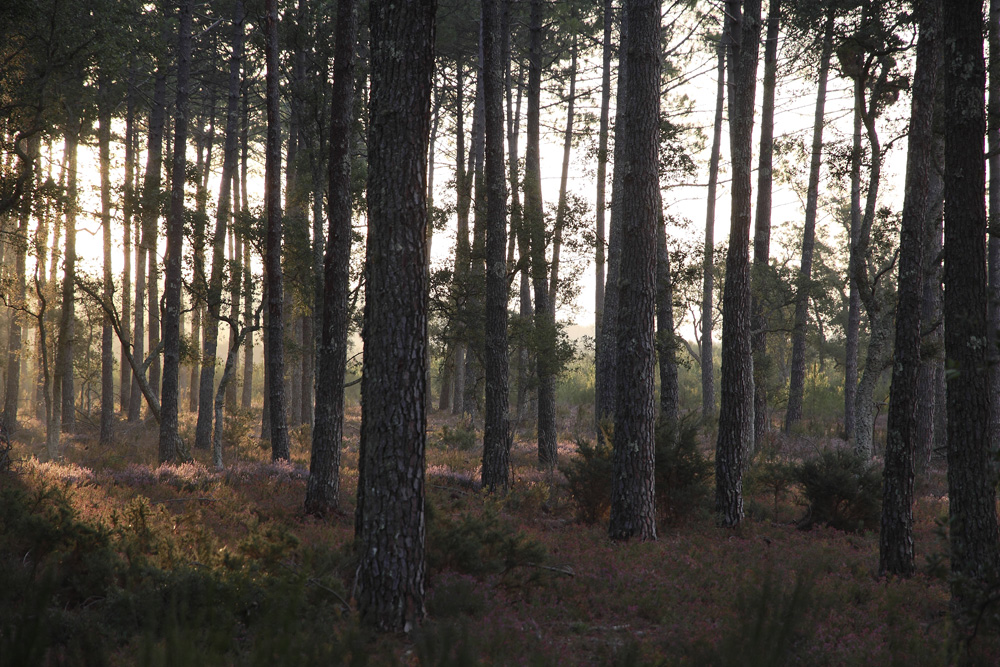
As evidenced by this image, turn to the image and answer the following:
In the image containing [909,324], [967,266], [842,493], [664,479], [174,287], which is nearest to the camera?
[967,266]

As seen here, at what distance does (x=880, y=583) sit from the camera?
23.4ft

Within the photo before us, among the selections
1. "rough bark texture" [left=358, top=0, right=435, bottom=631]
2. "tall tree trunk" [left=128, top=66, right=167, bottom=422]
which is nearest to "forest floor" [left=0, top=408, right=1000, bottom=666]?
"rough bark texture" [left=358, top=0, right=435, bottom=631]

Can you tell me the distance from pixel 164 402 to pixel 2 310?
79.1 feet

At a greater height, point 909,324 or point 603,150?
point 603,150

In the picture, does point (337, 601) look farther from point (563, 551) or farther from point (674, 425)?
point (674, 425)

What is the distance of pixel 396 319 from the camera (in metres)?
5.21

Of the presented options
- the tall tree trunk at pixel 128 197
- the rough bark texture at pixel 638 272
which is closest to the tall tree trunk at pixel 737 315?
the rough bark texture at pixel 638 272

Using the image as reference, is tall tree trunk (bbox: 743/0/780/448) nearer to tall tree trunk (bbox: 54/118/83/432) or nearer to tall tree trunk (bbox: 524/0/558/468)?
tall tree trunk (bbox: 524/0/558/468)

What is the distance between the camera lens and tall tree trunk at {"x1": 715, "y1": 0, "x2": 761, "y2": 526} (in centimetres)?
958

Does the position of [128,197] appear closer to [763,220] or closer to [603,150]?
[603,150]

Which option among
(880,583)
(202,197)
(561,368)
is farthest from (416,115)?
(202,197)

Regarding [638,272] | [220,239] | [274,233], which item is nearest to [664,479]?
[638,272]

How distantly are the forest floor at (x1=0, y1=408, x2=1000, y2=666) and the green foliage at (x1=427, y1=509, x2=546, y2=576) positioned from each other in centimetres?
2

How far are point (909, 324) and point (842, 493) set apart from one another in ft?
15.0
